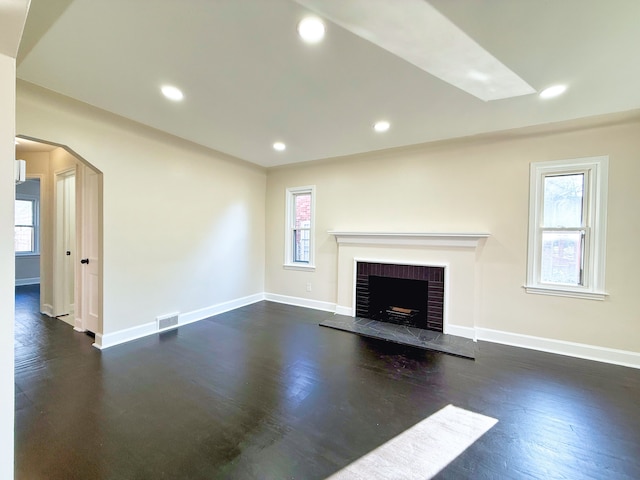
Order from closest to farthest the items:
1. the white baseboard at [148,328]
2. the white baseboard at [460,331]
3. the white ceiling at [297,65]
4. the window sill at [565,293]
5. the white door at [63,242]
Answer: the white ceiling at [297,65] < the window sill at [565,293] < the white baseboard at [148,328] < the white baseboard at [460,331] < the white door at [63,242]

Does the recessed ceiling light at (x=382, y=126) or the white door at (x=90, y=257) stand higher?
the recessed ceiling light at (x=382, y=126)

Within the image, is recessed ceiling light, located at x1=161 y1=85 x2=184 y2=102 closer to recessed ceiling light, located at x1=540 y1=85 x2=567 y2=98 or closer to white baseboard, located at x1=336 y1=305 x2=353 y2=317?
recessed ceiling light, located at x1=540 y1=85 x2=567 y2=98

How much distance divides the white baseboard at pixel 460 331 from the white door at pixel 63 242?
18.9 feet

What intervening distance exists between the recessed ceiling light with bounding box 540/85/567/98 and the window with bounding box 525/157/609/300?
1127mm

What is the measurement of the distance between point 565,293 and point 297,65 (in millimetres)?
3830

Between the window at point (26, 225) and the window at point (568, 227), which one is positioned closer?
the window at point (568, 227)

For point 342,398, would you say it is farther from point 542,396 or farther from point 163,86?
point 163,86

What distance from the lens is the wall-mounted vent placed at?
12.2 ft

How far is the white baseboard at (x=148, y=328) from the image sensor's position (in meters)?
3.21

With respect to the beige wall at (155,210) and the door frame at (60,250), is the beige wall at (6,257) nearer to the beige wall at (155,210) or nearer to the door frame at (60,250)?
the beige wall at (155,210)

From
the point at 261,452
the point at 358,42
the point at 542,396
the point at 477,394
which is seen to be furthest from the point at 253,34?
the point at 542,396

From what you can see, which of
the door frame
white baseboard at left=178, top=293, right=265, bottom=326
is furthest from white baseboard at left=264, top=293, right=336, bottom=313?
the door frame

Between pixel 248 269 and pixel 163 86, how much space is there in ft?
11.2

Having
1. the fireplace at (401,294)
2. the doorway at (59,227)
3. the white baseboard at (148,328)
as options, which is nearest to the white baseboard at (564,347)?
the fireplace at (401,294)
